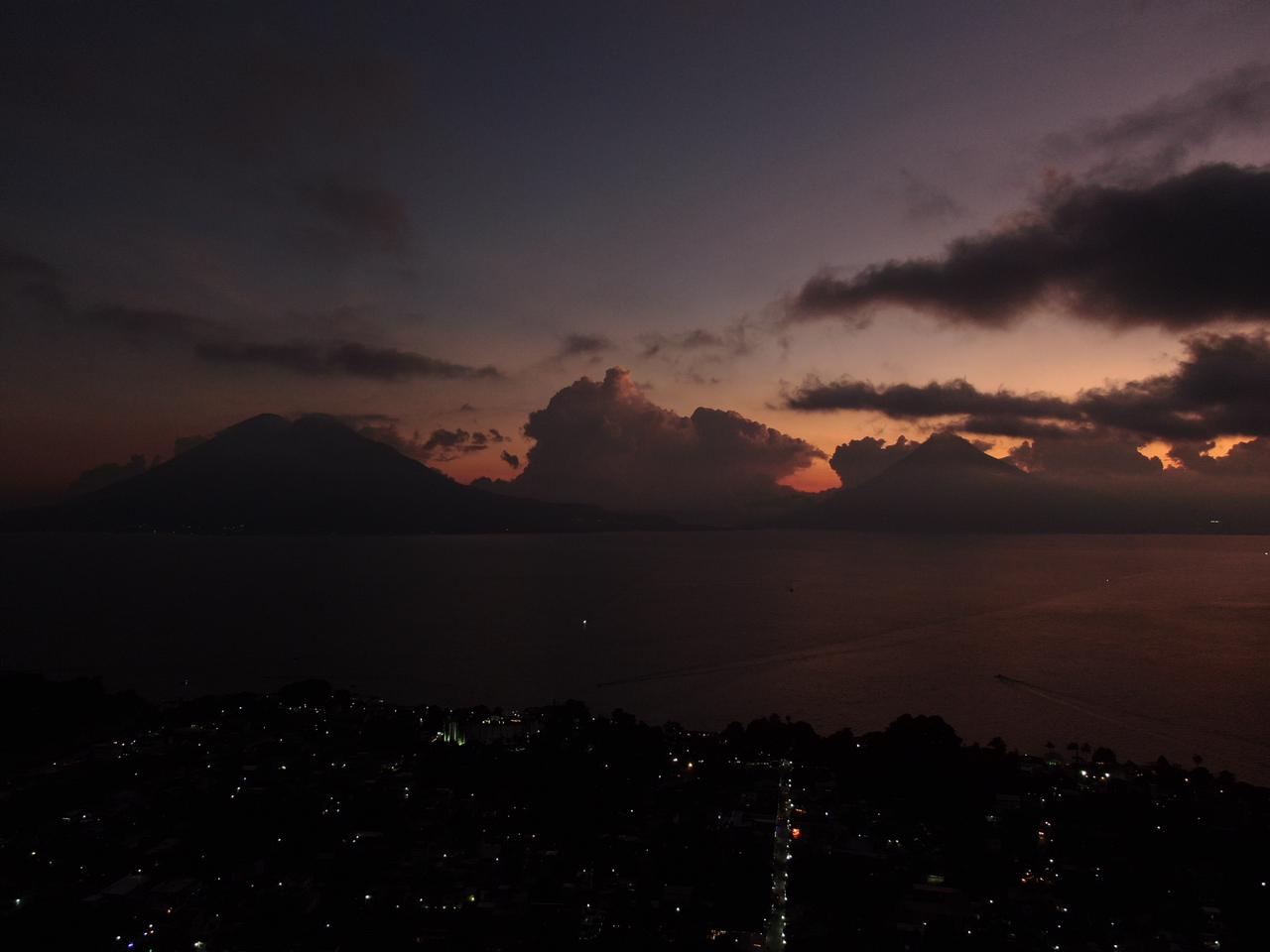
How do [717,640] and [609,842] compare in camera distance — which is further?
[717,640]

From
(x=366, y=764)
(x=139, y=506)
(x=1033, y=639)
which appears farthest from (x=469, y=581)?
(x=139, y=506)

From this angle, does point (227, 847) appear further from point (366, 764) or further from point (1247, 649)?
point (1247, 649)

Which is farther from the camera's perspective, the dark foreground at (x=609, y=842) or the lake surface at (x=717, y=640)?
the lake surface at (x=717, y=640)

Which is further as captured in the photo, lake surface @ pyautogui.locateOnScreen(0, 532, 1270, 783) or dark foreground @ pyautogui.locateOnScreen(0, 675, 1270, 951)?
lake surface @ pyautogui.locateOnScreen(0, 532, 1270, 783)
